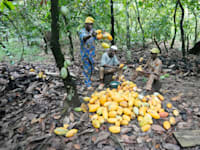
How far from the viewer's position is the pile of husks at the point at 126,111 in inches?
87.1

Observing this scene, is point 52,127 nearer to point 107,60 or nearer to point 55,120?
point 55,120

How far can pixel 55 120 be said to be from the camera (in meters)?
2.28

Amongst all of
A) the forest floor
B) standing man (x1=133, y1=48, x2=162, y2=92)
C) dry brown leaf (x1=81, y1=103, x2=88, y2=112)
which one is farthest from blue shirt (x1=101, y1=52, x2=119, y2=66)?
dry brown leaf (x1=81, y1=103, x2=88, y2=112)

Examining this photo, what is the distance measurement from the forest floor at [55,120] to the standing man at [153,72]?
329 millimetres

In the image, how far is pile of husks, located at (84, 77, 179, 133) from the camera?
2213 millimetres

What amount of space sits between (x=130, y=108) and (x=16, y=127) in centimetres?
190

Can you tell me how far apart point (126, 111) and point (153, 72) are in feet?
4.07

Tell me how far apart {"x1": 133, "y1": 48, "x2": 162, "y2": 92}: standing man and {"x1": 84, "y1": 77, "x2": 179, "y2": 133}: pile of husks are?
0.34 metres

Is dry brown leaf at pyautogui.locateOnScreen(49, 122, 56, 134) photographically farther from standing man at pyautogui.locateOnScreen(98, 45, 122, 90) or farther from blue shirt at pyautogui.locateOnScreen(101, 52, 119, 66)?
blue shirt at pyautogui.locateOnScreen(101, 52, 119, 66)

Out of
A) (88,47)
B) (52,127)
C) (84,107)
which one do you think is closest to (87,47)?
(88,47)

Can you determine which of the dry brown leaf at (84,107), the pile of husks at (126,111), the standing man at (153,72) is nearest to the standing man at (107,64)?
the standing man at (153,72)

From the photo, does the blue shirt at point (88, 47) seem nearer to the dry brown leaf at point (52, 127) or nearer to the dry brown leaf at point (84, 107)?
the dry brown leaf at point (84, 107)

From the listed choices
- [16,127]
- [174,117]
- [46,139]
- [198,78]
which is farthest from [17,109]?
[198,78]

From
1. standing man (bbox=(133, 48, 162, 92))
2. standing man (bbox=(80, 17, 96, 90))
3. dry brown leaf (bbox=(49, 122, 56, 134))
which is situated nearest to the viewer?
dry brown leaf (bbox=(49, 122, 56, 134))
